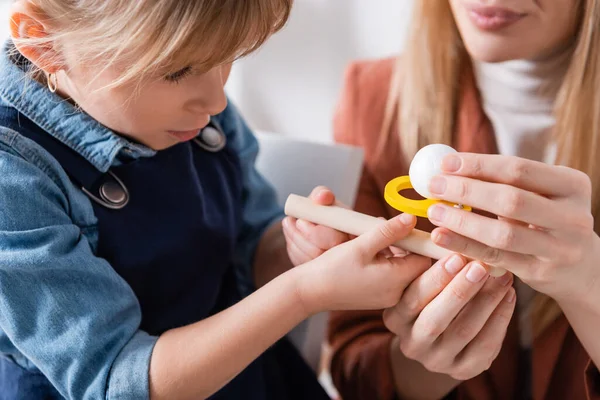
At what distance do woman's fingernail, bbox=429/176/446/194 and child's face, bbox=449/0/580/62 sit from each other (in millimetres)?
276

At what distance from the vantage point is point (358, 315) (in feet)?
3.27

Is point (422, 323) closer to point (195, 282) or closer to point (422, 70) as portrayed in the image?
point (195, 282)

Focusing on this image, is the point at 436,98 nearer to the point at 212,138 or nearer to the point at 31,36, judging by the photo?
the point at 212,138

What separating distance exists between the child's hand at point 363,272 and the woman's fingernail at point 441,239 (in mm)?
52

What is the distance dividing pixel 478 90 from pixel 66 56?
1.89 feet

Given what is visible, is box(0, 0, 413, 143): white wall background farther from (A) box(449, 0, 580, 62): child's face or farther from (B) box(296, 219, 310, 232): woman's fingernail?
(B) box(296, 219, 310, 232): woman's fingernail

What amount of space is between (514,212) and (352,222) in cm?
18

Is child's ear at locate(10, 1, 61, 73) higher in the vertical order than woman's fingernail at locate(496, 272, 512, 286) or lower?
higher

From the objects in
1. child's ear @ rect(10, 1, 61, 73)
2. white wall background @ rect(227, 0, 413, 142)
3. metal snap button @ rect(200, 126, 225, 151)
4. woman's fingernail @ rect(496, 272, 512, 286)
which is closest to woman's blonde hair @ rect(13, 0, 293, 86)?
child's ear @ rect(10, 1, 61, 73)

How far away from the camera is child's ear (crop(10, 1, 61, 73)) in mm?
649

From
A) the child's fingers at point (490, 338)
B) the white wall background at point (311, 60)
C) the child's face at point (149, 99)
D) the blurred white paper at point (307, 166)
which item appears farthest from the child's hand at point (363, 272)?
the white wall background at point (311, 60)

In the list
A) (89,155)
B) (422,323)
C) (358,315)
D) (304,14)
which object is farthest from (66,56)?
(304,14)

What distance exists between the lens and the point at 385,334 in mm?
967

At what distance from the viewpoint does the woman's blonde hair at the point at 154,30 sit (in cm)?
61
